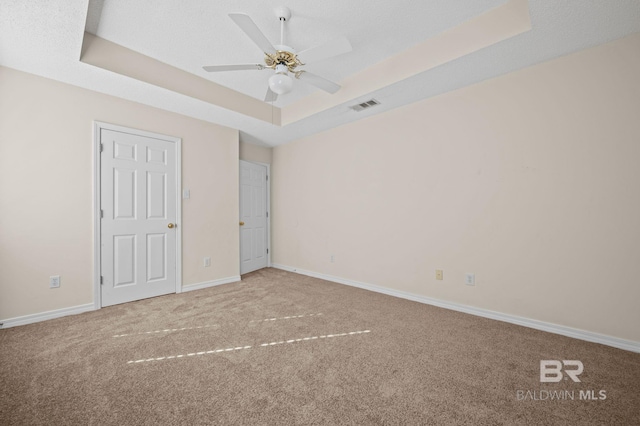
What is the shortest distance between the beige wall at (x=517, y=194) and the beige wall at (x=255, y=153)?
1928mm

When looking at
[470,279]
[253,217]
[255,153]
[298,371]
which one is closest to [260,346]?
[298,371]

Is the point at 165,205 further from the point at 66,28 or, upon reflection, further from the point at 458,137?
the point at 458,137

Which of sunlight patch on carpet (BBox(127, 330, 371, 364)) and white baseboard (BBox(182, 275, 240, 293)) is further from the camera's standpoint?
white baseboard (BBox(182, 275, 240, 293))

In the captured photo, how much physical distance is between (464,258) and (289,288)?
2.31 m

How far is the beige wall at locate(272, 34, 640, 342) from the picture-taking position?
210 centimetres

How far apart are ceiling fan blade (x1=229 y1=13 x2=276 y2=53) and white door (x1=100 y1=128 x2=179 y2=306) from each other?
7.49 feet

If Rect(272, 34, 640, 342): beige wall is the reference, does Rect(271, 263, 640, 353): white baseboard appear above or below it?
below

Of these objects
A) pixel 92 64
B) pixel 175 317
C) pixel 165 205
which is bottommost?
pixel 175 317

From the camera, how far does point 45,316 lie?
8.71ft

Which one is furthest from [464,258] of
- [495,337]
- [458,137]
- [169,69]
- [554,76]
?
[169,69]

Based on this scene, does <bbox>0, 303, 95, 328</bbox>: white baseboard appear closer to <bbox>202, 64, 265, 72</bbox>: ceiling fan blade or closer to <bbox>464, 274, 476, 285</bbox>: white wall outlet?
<bbox>202, 64, 265, 72</bbox>: ceiling fan blade

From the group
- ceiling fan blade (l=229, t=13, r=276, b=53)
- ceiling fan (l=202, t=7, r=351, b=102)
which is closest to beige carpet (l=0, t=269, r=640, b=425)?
ceiling fan (l=202, t=7, r=351, b=102)

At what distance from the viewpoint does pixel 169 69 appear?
2947 millimetres

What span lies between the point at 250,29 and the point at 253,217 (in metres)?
3.58
